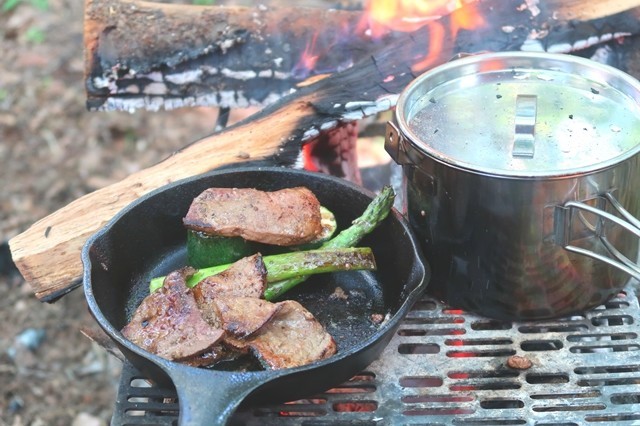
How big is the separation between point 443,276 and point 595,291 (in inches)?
17.1

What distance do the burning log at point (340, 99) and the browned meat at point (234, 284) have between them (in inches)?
23.6

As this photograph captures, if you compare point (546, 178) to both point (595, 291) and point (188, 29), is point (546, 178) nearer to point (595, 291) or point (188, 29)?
point (595, 291)

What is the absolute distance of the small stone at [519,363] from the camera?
2.12 meters

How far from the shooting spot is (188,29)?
3170 millimetres

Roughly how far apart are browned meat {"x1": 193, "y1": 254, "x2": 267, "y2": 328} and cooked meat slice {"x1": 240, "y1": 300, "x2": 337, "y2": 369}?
0.10m

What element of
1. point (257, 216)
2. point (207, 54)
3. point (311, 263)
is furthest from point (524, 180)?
point (207, 54)

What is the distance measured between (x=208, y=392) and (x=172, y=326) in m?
0.36

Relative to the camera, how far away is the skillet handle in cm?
165

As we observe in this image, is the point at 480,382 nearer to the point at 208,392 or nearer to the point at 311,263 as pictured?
the point at 311,263

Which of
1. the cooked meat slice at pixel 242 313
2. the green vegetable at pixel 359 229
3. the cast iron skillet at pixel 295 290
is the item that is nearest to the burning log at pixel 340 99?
the cast iron skillet at pixel 295 290

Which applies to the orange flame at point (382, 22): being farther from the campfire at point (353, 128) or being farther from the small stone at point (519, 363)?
the small stone at point (519, 363)

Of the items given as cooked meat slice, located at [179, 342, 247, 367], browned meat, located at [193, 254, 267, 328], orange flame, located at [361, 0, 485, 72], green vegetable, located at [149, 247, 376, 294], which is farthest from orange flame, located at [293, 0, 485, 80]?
cooked meat slice, located at [179, 342, 247, 367]

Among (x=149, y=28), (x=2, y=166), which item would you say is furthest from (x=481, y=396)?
(x=2, y=166)

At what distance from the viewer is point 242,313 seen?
201 cm
